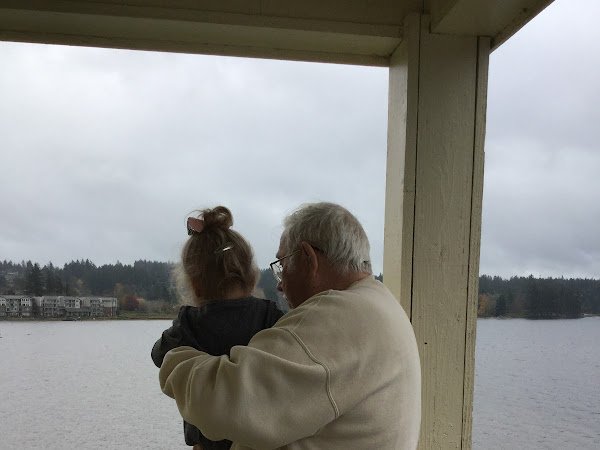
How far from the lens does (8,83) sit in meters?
2.32

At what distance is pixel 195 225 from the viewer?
1822 mm

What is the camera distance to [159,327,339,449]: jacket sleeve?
1225 millimetres

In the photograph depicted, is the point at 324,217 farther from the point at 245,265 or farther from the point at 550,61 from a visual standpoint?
the point at 550,61

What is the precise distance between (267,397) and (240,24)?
4.49ft

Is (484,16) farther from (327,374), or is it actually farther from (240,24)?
(327,374)

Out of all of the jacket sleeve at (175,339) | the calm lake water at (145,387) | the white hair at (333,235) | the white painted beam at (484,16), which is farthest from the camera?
the calm lake water at (145,387)

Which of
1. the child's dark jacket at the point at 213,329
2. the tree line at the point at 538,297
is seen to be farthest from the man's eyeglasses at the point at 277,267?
the tree line at the point at 538,297

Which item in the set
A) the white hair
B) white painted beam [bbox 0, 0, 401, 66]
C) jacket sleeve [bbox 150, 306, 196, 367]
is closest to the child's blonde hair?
jacket sleeve [bbox 150, 306, 196, 367]

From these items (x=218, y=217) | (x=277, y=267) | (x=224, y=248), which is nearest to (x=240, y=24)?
(x=218, y=217)

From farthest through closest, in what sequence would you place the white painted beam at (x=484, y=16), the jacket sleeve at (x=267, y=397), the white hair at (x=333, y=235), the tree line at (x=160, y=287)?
the tree line at (x=160, y=287) → the white painted beam at (x=484, y=16) → the white hair at (x=333, y=235) → the jacket sleeve at (x=267, y=397)

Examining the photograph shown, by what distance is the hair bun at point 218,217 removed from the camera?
1.85 metres

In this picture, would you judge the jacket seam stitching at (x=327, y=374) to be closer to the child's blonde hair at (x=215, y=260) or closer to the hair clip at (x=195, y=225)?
the child's blonde hair at (x=215, y=260)

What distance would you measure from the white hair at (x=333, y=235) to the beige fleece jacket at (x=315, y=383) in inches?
6.4

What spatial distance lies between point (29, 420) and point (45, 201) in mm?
873
